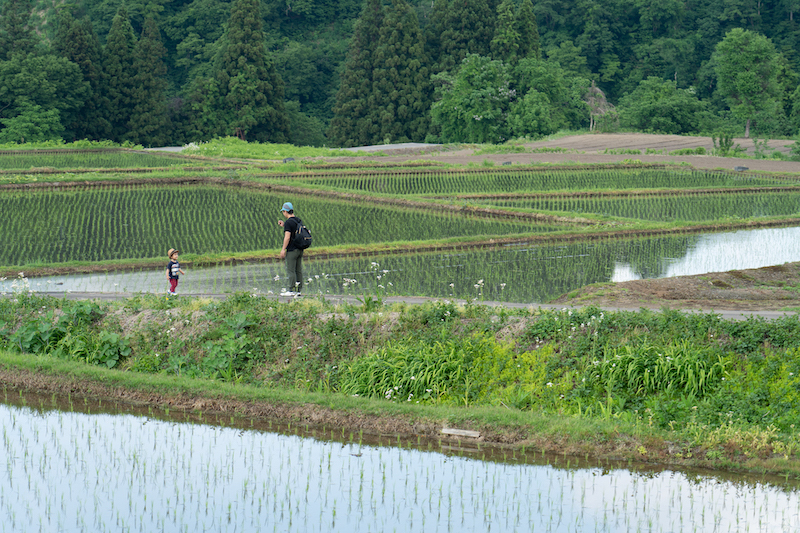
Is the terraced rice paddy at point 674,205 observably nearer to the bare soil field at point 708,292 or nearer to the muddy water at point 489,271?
the muddy water at point 489,271

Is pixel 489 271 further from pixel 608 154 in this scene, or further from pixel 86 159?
pixel 86 159

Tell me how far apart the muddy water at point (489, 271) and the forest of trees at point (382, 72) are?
35583 mm

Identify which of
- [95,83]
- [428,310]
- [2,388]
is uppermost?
[95,83]

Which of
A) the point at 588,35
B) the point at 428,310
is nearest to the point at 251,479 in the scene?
the point at 428,310

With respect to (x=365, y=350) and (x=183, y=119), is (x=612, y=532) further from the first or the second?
(x=183, y=119)

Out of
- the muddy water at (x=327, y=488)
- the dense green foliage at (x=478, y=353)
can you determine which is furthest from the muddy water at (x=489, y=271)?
the muddy water at (x=327, y=488)

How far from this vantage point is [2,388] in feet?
32.4

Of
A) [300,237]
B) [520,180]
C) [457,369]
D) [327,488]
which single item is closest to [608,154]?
[520,180]

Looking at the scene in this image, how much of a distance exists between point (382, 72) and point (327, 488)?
172ft

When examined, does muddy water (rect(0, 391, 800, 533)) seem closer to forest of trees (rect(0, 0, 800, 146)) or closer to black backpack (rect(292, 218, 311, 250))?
black backpack (rect(292, 218, 311, 250))

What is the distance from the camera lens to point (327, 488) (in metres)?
7.02

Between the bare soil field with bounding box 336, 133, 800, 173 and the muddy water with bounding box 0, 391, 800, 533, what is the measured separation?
30.0m

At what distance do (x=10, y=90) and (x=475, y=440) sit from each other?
50.0 m

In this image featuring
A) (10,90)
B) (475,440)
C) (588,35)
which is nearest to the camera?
(475,440)
